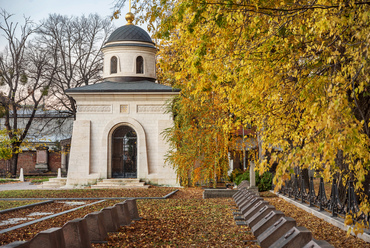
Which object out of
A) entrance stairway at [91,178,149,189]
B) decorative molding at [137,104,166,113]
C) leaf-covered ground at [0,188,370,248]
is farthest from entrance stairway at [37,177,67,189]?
leaf-covered ground at [0,188,370,248]

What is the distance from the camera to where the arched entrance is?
27.3m

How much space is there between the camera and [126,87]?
89.6 ft

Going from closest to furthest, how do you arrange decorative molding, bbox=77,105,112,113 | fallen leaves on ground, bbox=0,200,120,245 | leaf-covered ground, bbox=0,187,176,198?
fallen leaves on ground, bbox=0,200,120,245 < leaf-covered ground, bbox=0,187,176,198 < decorative molding, bbox=77,105,112,113

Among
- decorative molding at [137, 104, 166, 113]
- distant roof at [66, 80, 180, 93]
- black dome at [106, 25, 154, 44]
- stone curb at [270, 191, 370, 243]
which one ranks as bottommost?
stone curb at [270, 191, 370, 243]

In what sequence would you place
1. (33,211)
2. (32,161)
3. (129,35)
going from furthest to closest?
1. (32,161)
2. (129,35)
3. (33,211)

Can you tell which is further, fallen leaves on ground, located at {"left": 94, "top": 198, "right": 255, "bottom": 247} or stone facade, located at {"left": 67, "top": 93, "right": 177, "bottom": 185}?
stone facade, located at {"left": 67, "top": 93, "right": 177, "bottom": 185}

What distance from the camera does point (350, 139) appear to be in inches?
209

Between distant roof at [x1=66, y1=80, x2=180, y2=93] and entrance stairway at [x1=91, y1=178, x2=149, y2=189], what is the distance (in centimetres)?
534

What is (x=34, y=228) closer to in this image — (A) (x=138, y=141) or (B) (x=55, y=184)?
(A) (x=138, y=141)

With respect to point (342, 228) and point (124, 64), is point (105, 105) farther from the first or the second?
point (342, 228)

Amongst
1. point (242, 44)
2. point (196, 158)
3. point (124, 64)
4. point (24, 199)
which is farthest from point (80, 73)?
point (242, 44)

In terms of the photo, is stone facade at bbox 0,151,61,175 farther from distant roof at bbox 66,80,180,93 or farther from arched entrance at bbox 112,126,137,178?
distant roof at bbox 66,80,180,93

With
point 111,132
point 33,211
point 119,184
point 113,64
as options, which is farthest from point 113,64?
point 33,211

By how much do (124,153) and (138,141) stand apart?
5.76ft
